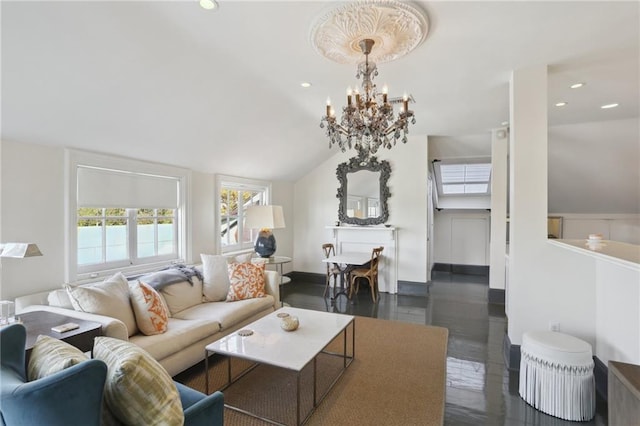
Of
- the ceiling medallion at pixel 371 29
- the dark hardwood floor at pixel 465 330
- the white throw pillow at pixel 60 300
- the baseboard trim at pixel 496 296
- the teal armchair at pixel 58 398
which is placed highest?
the ceiling medallion at pixel 371 29

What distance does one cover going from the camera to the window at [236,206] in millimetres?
4918

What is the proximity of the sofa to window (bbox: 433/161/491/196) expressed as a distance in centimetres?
473

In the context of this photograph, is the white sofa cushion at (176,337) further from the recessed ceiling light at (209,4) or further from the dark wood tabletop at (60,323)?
the recessed ceiling light at (209,4)

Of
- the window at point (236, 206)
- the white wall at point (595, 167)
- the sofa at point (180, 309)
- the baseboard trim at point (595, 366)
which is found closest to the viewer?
the sofa at point (180, 309)

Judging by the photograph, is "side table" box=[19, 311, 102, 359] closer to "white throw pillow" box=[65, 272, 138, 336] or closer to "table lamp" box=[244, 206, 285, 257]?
"white throw pillow" box=[65, 272, 138, 336]

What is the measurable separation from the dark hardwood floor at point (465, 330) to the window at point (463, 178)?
1.98 metres

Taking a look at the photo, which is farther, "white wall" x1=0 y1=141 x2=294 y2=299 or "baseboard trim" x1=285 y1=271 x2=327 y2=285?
"baseboard trim" x1=285 y1=271 x2=327 y2=285

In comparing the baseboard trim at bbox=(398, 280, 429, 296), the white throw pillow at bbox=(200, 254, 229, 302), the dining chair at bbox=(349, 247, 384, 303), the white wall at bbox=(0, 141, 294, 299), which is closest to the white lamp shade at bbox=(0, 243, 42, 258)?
the white wall at bbox=(0, 141, 294, 299)

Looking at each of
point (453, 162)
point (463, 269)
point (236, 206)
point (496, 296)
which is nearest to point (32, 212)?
point (236, 206)

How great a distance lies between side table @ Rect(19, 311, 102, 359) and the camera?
71.4 inches

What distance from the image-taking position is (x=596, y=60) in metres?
2.57

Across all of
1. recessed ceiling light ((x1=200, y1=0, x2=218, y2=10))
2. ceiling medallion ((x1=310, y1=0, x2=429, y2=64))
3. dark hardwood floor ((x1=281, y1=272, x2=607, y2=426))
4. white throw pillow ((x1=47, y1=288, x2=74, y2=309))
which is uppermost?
recessed ceiling light ((x1=200, y1=0, x2=218, y2=10))

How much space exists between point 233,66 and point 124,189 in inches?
74.0

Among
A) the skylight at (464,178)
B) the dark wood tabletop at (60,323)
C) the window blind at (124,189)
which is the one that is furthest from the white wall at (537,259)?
the window blind at (124,189)
